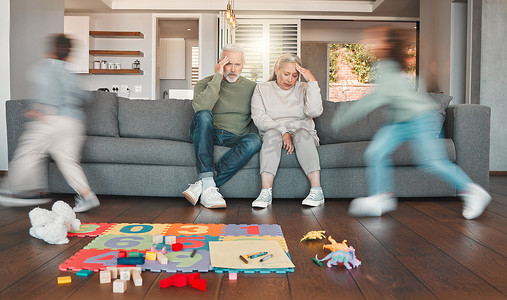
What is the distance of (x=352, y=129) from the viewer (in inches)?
131

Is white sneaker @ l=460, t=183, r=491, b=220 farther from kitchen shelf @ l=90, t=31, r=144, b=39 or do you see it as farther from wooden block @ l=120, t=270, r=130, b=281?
kitchen shelf @ l=90, t=31, r=144, b=39

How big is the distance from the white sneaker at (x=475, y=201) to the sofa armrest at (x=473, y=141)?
26.5 inches

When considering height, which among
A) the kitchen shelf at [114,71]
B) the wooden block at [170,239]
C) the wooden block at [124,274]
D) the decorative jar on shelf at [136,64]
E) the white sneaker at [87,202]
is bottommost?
the wooden block at [124,274]

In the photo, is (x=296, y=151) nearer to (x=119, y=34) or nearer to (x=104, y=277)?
(x=104, y=277)

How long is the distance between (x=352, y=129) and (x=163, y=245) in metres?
2.05

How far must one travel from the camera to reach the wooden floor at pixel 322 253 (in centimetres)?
124

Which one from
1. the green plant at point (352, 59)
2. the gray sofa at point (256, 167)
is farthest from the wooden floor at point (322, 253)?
the green plant at point (352, 59)

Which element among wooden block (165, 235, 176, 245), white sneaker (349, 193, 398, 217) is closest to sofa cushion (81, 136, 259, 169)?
white sneaker (349, 193, 398, 217)

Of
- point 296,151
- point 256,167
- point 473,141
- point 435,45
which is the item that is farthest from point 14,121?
point 435,45

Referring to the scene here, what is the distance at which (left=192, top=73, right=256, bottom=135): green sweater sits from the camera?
298 cm

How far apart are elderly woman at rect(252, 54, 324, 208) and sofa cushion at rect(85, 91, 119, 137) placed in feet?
3.68

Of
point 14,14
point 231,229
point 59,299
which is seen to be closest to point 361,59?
point 14,14

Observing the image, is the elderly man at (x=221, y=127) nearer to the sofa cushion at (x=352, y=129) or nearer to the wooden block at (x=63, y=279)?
the sofa cushion at (x=352, y=129)

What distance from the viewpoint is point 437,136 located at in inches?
120
